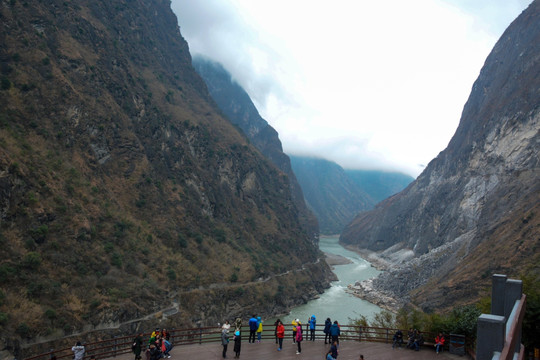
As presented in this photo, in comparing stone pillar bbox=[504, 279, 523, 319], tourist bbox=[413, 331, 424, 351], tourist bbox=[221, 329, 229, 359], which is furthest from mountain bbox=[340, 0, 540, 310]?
tourist bbox=[221, 329, 229, 359]

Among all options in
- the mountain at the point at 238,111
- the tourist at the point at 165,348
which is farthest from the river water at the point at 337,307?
the mountain at the point at 238,111

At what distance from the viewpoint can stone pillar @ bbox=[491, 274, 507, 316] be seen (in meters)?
13.0

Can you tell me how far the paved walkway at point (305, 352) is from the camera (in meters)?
18.2

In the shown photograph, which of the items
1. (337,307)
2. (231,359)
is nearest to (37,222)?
(231,359)

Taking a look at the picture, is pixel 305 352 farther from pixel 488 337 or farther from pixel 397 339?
pixel 488 337

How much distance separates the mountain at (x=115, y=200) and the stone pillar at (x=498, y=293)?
34.7 metres

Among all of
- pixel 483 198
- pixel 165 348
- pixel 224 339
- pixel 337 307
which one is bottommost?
pixel 337 307

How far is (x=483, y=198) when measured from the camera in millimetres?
90000

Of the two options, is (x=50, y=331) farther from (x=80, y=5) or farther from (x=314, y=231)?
(x=314, y=231)

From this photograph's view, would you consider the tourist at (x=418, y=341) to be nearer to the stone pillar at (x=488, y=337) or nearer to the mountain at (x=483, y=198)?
the stone pillar at (x=488, y=337)

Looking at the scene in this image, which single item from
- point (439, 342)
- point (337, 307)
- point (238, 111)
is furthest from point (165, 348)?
point (238, 111)

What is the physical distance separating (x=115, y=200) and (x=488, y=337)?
56261 millimetres

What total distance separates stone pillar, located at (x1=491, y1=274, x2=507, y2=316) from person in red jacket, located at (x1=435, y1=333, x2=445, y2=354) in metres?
7.83

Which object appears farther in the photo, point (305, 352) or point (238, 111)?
point (238, 111)
